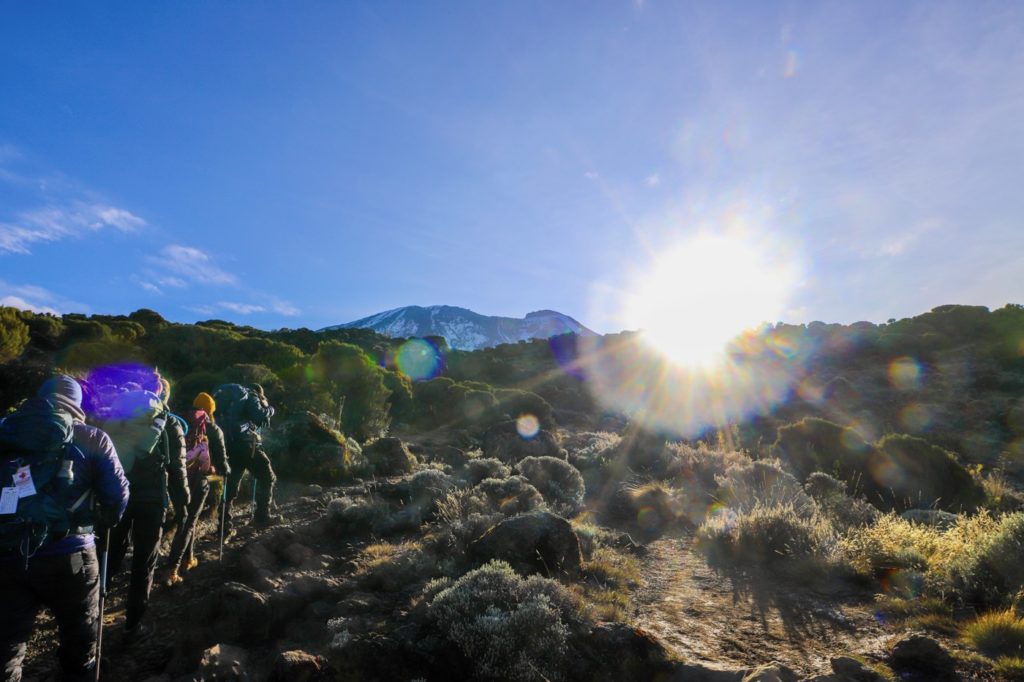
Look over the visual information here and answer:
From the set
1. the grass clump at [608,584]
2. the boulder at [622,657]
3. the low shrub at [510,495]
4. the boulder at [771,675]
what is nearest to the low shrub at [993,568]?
the boulder at [771,675]

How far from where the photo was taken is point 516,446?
15.5 m

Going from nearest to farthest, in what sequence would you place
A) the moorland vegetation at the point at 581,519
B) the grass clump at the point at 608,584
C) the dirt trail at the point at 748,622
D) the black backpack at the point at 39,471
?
1. the black backpack at the point at 39,471
2. the moorland vegetation at the point at 581,519
3. the dirt trail at the point at 748,622
4. the grass clump at the point at 608,584

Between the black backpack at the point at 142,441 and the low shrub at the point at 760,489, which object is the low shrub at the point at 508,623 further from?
the low shrub at the point at 760,489

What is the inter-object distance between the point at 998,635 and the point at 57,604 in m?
6.56

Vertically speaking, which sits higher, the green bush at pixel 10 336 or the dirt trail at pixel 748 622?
the green bush at pixel 10 336

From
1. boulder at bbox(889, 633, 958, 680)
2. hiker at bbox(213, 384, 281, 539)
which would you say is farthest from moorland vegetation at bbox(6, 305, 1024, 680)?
hiker at bbox(213, 384, 281, 539)

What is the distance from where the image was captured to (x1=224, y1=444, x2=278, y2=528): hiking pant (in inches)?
283

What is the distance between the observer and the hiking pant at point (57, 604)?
9.16ft

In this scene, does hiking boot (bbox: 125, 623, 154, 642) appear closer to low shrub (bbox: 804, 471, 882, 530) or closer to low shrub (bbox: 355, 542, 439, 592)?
→ low shrub (bbox: 355, 542, 439, 592)

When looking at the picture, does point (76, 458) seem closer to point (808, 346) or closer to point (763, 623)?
point (763, 623)

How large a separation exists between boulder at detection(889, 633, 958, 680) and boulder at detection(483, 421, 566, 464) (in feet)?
35.9

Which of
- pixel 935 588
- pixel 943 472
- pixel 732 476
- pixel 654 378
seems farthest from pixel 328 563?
pixel 654 378

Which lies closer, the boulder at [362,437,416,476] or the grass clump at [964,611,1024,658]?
the grass clump at [964,611,1024,658]

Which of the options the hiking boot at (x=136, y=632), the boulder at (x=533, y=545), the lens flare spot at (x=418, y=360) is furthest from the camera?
the lens flare spot at (x=418, y=360)
